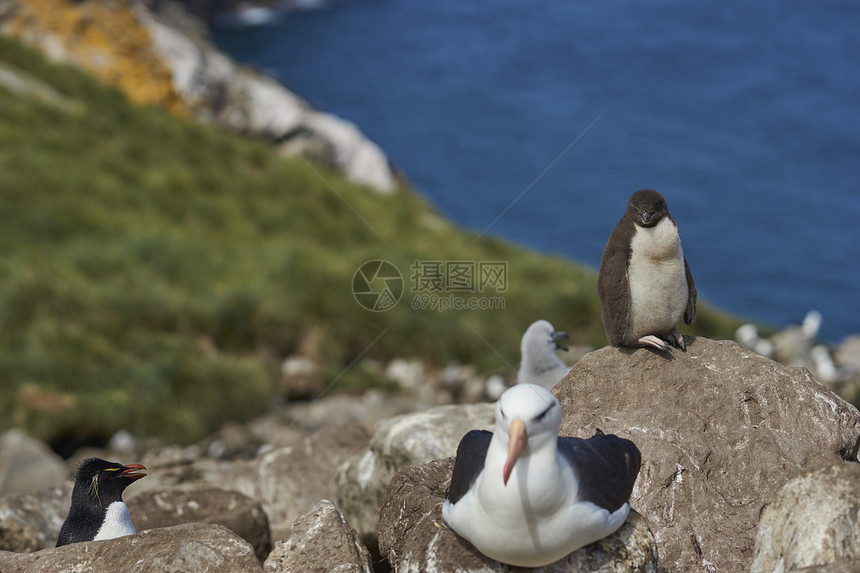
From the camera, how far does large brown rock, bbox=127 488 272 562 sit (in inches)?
292

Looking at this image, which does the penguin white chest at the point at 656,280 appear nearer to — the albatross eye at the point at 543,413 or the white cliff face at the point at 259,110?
the albatross eye at the point at 543,413

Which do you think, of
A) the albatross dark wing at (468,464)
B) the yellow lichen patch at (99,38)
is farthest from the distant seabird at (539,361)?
the yellow lichen patch at (99,38)

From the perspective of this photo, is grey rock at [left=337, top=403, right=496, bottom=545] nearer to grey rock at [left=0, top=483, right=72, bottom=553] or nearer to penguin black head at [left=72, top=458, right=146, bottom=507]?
penguin black head at [left=72, top=458, right=146, bottom=507]

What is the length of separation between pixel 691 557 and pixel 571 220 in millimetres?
23643

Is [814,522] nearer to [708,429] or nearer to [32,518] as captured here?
[708,429]

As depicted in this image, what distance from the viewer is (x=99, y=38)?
22688 millimetres

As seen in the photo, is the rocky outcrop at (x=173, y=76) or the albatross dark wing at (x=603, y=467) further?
the rocky outcrop at (x=173, y=76)

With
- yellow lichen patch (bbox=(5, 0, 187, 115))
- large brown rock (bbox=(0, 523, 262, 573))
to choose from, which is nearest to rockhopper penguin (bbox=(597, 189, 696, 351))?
large brown rock (bbox=(0, 523, 262, 573))

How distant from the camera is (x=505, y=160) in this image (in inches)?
1284

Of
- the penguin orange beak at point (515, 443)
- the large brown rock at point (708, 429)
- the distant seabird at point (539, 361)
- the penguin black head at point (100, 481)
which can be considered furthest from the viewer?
the distant seabird at point (539, 361)

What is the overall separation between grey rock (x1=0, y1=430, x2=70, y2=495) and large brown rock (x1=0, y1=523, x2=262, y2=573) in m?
4.92

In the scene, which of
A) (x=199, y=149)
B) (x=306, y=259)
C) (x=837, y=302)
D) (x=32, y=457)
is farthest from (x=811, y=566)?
(x=837, y=302)

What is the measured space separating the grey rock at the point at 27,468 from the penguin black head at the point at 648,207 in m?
7.09

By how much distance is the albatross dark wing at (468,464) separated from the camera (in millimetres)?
4758
